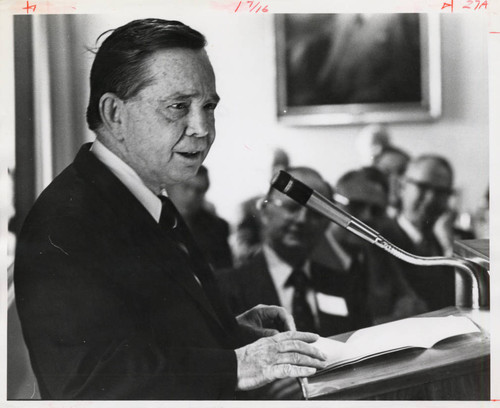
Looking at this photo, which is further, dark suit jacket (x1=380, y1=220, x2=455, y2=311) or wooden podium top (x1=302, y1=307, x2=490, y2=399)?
dark suit jacket (x1=380, y1=220, x2=455, y2=311)

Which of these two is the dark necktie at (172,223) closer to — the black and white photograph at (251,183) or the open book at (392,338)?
the black and white photograph at (251,183)

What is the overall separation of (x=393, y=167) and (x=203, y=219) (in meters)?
0.33

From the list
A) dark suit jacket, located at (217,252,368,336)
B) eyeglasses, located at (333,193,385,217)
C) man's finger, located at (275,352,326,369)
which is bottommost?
man's finger, located at (275,352,326,369)

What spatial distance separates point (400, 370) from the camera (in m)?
0.94

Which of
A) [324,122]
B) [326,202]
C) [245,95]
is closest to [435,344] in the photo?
[326,202]

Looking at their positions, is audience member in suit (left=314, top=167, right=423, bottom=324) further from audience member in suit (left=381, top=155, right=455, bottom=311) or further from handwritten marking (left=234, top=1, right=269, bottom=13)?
handwritten marking (left=234, top=1, right=269, bottom=13)

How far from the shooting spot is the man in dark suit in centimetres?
101

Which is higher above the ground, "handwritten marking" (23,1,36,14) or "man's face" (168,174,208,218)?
"handwritten marking" (23,1,36,14)

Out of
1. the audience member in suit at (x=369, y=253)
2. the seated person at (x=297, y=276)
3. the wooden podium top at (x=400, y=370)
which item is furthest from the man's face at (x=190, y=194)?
the wooden podium top at (x=400, y=370)

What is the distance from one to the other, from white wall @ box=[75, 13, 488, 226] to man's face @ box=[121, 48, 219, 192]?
0.02 m

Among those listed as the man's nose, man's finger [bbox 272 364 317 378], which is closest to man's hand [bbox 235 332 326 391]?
man's finger [bbox 272 364 317 378]

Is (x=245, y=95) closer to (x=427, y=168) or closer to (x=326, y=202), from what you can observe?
(x=326, y=202)

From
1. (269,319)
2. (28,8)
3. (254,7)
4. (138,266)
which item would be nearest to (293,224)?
(269,319)

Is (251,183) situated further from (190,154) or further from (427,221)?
(427,221)
